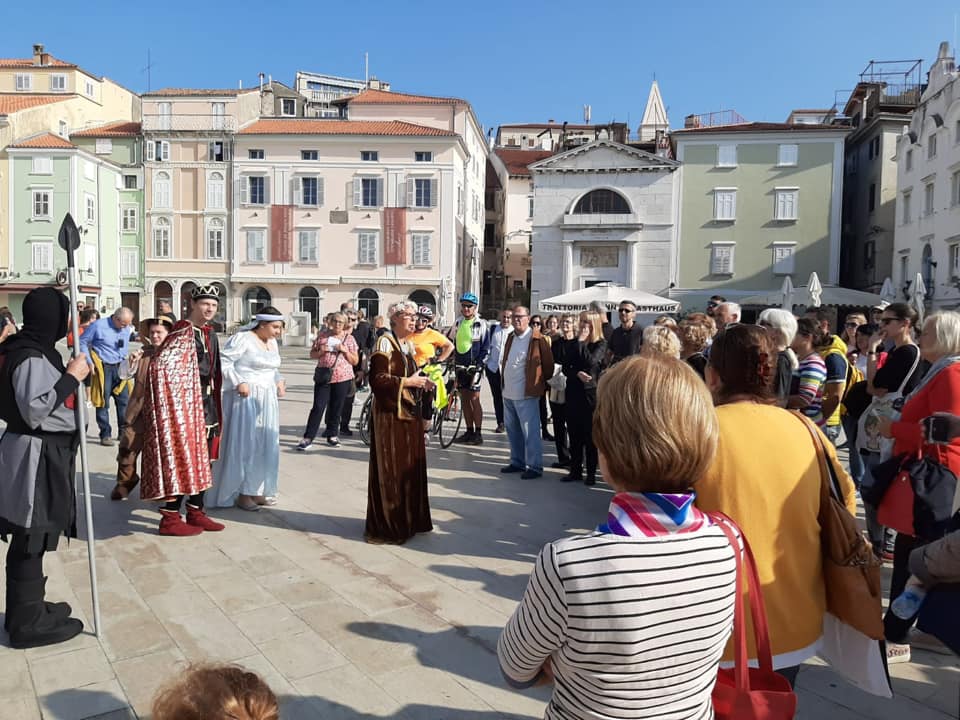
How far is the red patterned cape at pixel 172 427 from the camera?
5.30 m

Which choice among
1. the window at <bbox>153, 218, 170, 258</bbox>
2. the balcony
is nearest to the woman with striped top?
the balcony

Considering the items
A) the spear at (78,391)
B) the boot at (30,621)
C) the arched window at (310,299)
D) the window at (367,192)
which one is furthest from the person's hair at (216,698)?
the arched window at (310,299)

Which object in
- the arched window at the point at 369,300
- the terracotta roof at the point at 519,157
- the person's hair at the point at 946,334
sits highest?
the terracotta roof at the point at 519,157

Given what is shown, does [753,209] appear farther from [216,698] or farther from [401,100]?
[216,698]

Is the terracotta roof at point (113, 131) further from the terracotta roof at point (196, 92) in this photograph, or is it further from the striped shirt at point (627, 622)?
the striped shirt at point (627, 622)

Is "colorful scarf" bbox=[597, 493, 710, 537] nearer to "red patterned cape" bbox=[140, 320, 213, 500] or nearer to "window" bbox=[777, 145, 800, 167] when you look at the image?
"red patterned cape" bbox=[140, 320, 213, 500]

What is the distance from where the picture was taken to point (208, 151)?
1647 inches

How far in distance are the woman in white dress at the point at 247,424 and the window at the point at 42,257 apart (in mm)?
43734

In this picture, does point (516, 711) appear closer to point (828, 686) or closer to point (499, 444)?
point (828, 686)

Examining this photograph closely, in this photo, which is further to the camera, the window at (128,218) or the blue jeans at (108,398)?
the window at (128,218)

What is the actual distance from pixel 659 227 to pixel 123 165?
32.4 meters

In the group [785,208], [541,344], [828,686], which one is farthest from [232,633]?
[785,208]

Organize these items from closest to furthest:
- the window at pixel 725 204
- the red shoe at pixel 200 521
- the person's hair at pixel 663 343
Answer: the person's hair at pixel 663 343 → the red shoe at pixel 200 521 → the window at pixel 725 204

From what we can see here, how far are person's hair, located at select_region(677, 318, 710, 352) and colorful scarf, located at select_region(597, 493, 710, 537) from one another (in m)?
3.99
